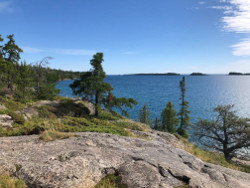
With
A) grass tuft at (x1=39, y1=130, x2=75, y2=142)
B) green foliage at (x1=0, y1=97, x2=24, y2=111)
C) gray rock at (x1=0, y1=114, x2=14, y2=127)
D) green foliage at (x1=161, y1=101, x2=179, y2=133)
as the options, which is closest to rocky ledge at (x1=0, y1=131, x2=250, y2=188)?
grass tuft at (x1=39, y1=130, x2=75, y2=142)

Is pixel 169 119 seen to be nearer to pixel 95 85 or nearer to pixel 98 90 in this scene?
pixel 98 90

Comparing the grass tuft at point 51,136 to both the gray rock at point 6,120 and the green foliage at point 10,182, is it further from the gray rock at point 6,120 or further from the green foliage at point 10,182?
the gray rock at point 6,120

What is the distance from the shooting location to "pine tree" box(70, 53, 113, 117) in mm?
23141

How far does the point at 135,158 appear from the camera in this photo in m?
6.71

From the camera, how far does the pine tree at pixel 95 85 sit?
75.9 ft

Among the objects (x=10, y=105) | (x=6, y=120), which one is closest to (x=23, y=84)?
(x=10, y=105)

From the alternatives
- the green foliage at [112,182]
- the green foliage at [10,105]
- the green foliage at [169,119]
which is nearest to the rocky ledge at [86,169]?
the green foliage at [112,182]

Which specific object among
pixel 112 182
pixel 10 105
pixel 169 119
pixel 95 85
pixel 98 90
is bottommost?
pixel 169 119

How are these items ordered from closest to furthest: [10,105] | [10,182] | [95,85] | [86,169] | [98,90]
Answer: [10,182], [86,169], [10,105], [95,85], [98,90]

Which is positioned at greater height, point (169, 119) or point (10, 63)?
point (10, 63)

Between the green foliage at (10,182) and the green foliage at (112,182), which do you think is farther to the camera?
the green foliage at (112,182)

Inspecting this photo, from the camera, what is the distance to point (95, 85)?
23.0 m

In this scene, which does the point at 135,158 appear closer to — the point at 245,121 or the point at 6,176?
the point at 6,176

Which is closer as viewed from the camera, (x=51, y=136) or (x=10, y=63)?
(x=51, y=136)
